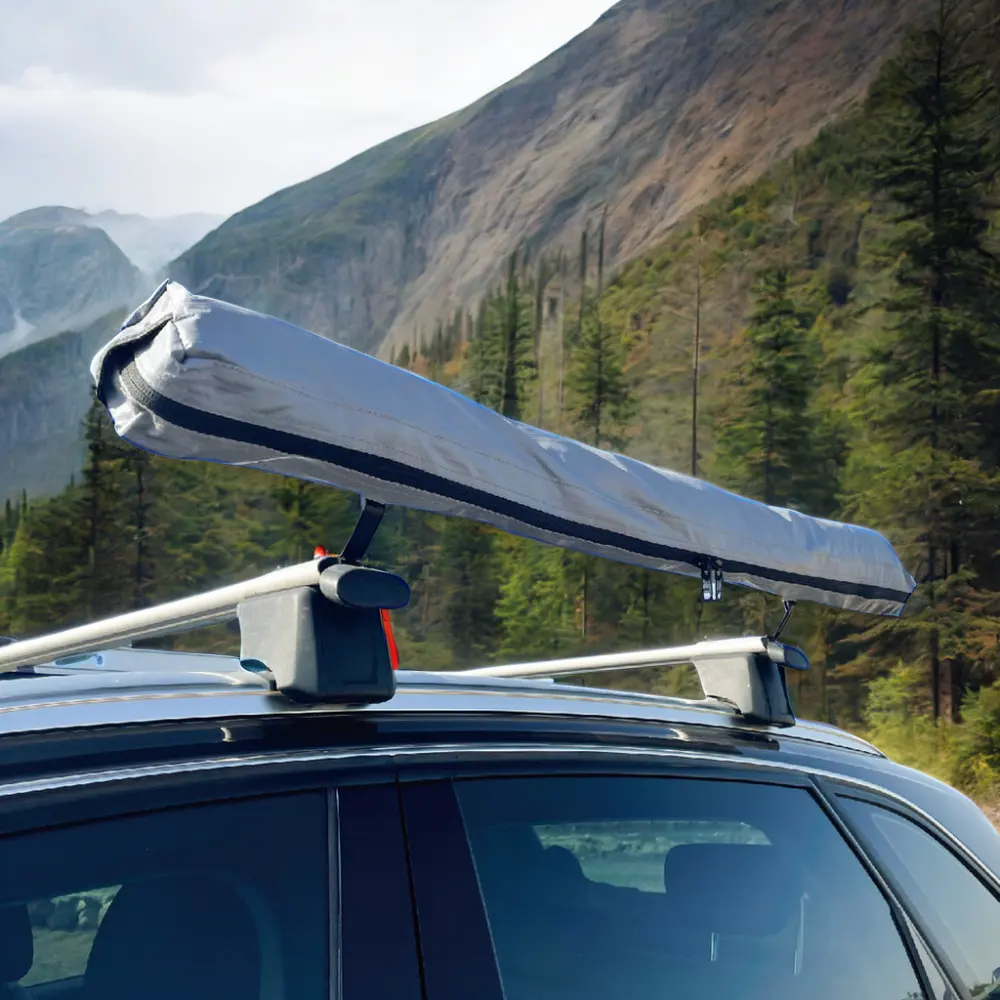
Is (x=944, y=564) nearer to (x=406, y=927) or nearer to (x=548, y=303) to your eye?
(x=406, y=927)

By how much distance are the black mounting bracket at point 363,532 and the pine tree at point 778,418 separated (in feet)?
125

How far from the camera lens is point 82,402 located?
121m

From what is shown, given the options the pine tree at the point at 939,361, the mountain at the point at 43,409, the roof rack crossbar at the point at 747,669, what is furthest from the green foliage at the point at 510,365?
the mountain at the point at 43,409

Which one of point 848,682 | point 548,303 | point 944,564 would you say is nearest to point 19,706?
point 944,564

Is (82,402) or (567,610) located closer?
(567,610)

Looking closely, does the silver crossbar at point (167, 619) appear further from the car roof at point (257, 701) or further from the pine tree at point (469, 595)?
the pine tree at point (469, 595)

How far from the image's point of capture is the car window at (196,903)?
1229 mm

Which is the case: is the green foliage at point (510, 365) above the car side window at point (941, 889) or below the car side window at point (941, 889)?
above

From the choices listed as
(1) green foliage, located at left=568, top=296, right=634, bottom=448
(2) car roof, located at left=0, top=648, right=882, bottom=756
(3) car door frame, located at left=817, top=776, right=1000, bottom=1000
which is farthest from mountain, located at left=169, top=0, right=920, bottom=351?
(2) car roof, located at left=0, top=648, right=882, bottom=756

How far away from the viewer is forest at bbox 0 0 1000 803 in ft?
102

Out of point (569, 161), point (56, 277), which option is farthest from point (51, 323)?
point (569, 161)

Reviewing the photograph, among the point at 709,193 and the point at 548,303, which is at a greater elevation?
the point at 709,193

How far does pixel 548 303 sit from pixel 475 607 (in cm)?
5163

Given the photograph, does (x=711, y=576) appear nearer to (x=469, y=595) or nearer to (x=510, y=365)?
(x=469, y=595)
